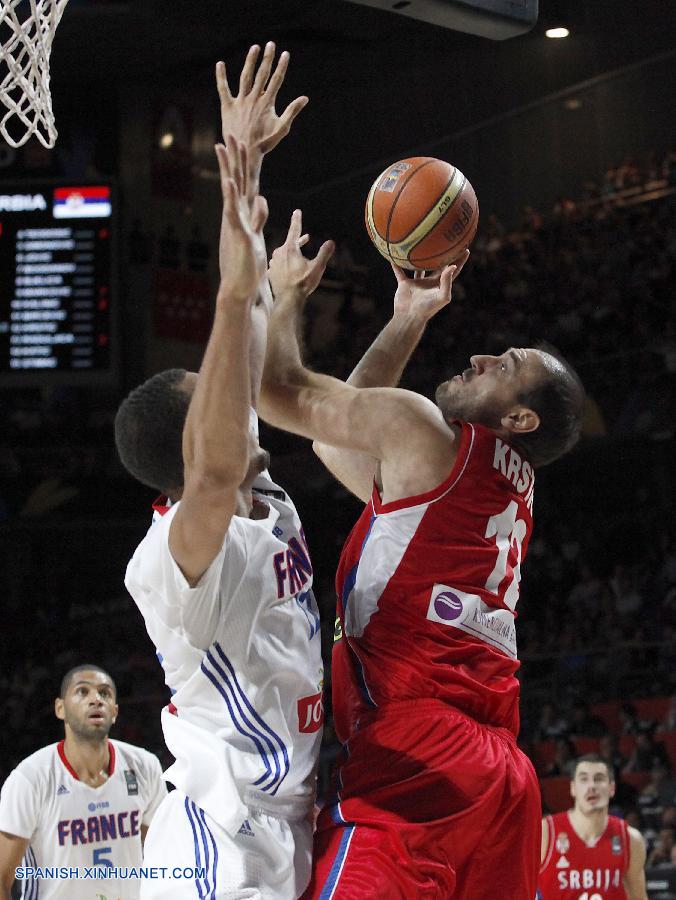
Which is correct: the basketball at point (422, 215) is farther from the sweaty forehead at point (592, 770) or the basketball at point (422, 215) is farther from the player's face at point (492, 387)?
the sweaty forehead at point (592, 770)

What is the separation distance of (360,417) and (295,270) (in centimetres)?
56

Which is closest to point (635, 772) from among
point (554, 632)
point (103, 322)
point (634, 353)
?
point (554, 632)

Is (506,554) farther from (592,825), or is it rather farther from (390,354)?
(592,825)

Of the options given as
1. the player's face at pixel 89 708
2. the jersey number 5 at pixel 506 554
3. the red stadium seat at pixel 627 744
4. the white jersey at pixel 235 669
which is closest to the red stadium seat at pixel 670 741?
the red stadium seat at pixel 627 744

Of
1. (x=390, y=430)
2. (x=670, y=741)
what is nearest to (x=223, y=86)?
(x=390, y=430)

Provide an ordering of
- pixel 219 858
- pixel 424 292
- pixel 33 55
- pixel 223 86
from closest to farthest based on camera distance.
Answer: pixel 219 858 < pixel 223 86 < pixel 424 292 < pixel 33 55

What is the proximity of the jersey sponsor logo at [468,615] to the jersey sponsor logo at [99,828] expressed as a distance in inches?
142

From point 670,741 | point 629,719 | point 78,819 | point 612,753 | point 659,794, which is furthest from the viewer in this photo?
point 629,719

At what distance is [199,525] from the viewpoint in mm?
2416

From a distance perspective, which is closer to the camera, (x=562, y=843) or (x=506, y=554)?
(x=506, y=554)

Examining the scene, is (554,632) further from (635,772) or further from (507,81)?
(507,81)

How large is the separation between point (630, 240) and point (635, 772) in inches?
241

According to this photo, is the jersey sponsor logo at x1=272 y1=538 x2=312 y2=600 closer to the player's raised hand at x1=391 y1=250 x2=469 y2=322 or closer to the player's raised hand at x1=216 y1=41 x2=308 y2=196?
the player's raised hand at x1=216 y1=41 x2=308 y2=196

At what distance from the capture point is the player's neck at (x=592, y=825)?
23.4ft
